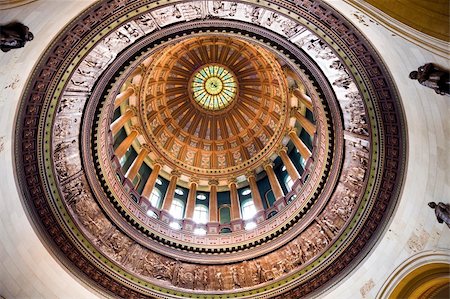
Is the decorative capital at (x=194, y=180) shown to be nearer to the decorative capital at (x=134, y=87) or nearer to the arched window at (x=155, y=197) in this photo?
the arched window at (x=155, y=197)

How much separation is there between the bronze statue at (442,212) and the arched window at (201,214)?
1419cm

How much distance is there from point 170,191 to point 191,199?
56.9 inches

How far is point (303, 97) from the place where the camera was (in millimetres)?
22078

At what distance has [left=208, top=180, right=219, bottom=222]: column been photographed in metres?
23.1

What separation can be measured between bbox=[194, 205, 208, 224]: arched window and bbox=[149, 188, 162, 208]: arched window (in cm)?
245

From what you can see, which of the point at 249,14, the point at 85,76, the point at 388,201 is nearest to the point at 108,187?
the point at 85,76

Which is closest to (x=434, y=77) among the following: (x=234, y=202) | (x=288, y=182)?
(x=288, y=182)

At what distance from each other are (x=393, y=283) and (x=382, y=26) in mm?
8783

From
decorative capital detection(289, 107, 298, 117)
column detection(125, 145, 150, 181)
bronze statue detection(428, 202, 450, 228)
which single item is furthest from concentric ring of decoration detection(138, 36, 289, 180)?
bronze statue detection(428, 202, 450, 228)

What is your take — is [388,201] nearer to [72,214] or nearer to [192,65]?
[72,214]

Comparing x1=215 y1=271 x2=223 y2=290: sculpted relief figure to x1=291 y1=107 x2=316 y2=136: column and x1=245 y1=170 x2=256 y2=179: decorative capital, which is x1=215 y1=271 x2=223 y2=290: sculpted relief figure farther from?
x1=245 y1=170 x2=256 y2=179: decorative capital

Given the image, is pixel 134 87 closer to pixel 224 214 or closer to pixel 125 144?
pixel 125 144

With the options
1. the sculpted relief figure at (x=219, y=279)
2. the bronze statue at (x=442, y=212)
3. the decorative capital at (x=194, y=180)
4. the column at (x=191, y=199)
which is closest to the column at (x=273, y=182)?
the decorative capital at (x=194, y=180)

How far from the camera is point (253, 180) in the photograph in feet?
84.2
